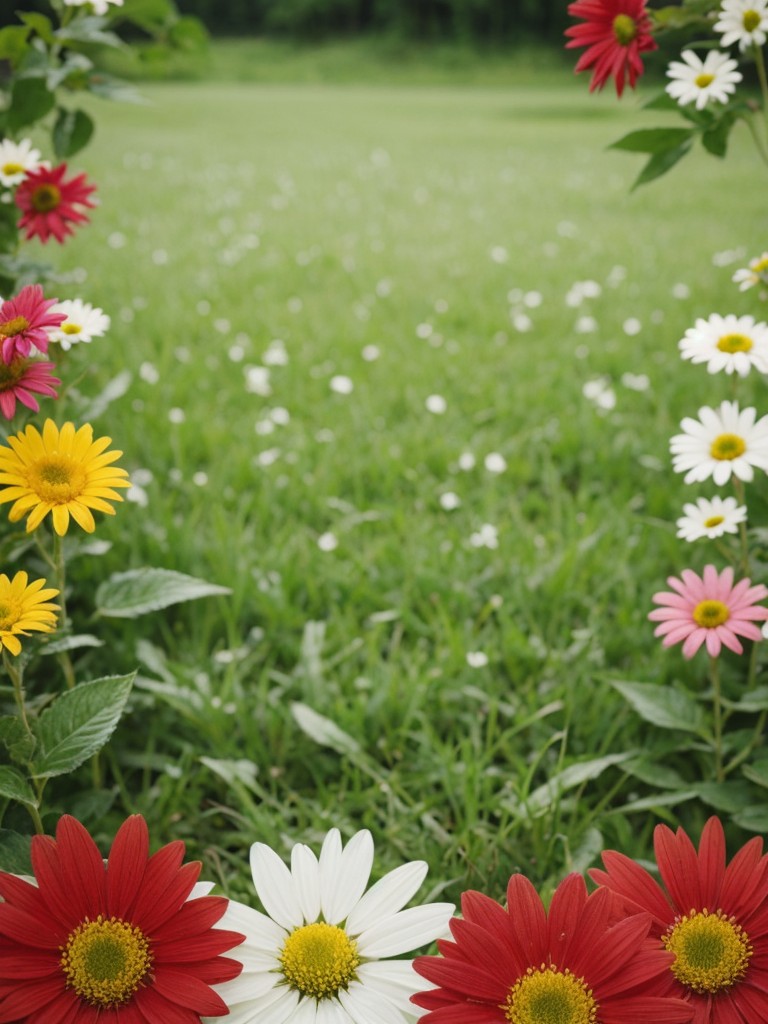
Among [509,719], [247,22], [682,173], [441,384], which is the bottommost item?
[509,719]

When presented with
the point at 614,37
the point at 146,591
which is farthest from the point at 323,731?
the point at 614,37

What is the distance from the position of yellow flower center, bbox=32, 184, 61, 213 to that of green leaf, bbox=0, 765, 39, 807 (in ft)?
2.62

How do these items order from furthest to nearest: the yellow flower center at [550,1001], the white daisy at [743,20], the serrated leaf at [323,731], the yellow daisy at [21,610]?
the serrated leaf at [323,731] < the white daisy at [743,20] < the yellow daisy at [21,610] < the yellow flower center at [550,1001]

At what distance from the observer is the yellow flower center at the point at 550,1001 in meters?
0.56

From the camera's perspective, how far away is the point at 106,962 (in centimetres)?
59

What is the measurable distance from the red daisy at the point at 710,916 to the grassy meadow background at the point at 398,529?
0.33m

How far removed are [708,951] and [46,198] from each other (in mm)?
1147

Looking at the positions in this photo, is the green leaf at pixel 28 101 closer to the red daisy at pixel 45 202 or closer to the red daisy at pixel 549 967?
the red daisy at pixel 45 202

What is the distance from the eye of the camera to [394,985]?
63cm

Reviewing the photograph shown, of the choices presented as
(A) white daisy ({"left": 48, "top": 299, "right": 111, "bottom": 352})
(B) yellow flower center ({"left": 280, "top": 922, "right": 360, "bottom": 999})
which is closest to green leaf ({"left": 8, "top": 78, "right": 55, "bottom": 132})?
(A) white daisy ({"left": 48, "top": 299, "right": 111, "bottom": 352})

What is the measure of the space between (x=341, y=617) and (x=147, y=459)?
70 centimetres

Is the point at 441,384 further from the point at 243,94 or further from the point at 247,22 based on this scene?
the point at 247,22

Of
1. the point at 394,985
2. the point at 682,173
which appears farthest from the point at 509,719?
the point at 682,173

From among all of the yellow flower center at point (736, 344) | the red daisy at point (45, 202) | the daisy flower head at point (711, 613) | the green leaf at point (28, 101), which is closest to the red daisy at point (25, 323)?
the red daisy at point (45, 202)
